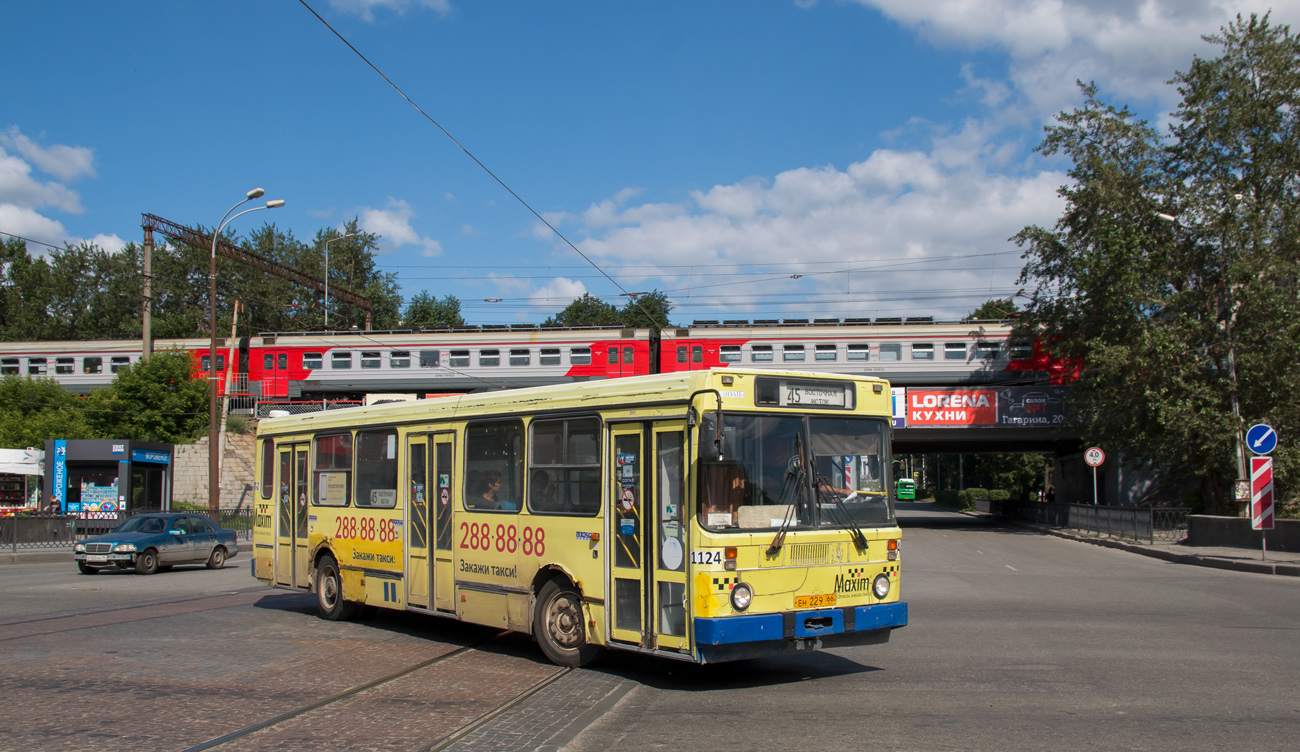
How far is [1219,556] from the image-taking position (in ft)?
71.7

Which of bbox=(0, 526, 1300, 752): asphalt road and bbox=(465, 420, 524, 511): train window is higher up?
bbox=(465, 420, 524, 511): train window

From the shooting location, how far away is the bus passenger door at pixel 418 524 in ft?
37.0

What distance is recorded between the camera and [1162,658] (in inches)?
377

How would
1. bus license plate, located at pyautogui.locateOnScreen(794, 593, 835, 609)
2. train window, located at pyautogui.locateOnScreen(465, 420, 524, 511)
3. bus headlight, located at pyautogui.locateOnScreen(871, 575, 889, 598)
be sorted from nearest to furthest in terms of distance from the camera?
bus license plate, located at pyautogui.locateOnScreen(794, 593, 835, 609) < bus headlight, located at pyautogui.locateOnScreen(871, 575, 889, 598) < train window, located at pyautogui.locateOnScreen(465, 420, 524, 511)

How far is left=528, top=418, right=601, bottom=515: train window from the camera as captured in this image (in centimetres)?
915

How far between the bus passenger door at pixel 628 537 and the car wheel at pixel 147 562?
1659cm

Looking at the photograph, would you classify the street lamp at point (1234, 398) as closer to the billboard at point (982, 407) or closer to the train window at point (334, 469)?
the billboard at point (982, 407)

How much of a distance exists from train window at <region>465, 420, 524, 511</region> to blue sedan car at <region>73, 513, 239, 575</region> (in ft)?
46.3

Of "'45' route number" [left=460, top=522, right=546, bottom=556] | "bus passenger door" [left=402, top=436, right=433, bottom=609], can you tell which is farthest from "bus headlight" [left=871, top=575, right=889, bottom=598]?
"bus passenger door" [left=402, top=436, right=433, bottom=609]

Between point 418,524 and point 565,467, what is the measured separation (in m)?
2.80

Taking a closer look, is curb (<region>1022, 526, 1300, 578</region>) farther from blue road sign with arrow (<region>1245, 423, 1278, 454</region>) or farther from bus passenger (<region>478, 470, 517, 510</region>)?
bus passenger (<region>478, 470, 517, 510</region>)

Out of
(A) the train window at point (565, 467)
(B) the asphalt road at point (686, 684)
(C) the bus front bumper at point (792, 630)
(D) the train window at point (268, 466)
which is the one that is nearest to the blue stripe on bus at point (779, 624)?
(C) the bus front bumper at point (792, 630)

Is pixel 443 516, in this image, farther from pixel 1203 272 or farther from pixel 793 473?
pixel 1203 272

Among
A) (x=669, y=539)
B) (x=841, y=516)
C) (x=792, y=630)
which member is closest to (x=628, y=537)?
(x=669, y=539)
